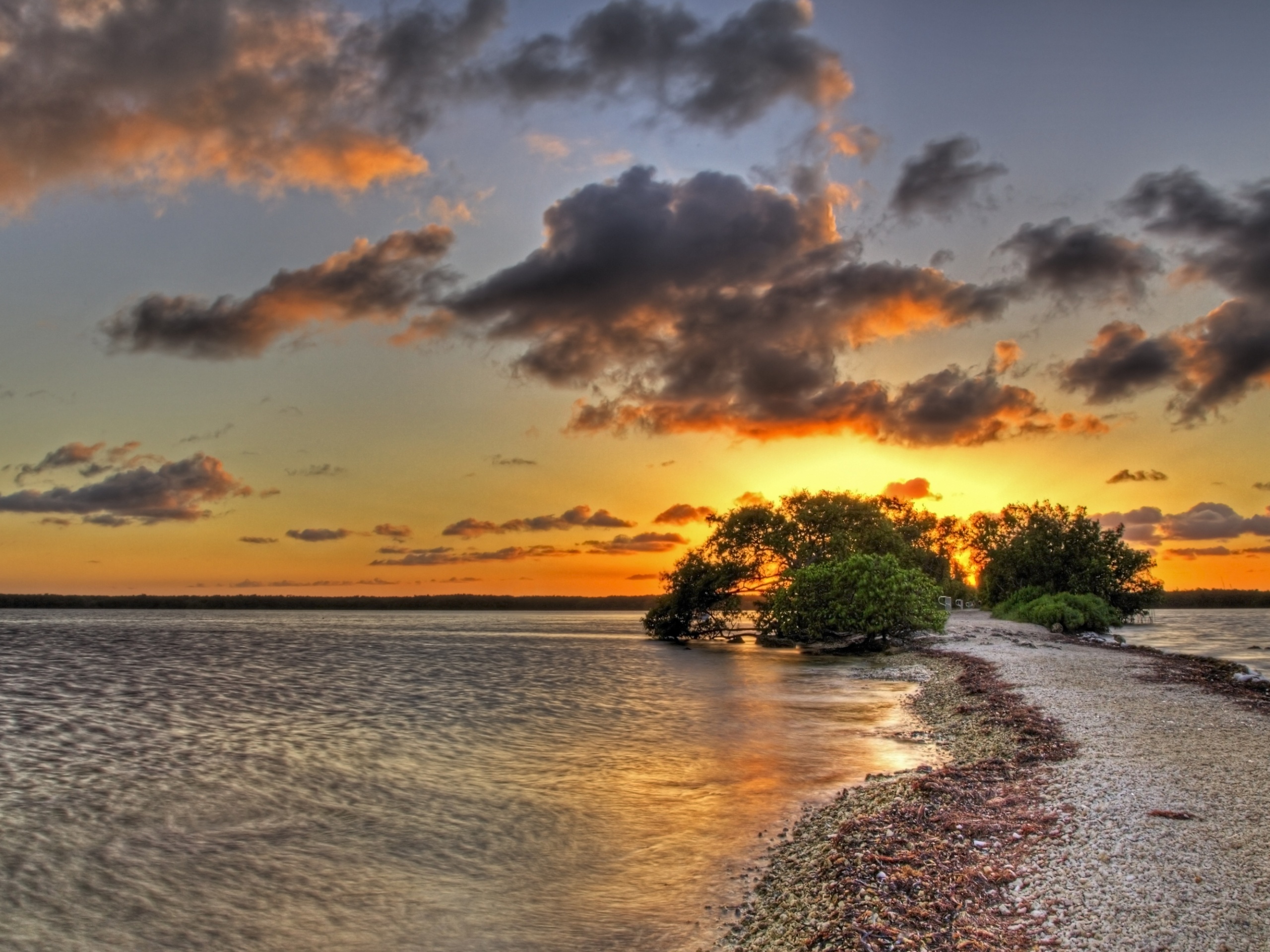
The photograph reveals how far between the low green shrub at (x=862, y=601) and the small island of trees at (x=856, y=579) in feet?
0.22

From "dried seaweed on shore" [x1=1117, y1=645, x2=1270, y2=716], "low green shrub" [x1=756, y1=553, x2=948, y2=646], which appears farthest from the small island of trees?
"dried seaweed on shore" [x1=1117, y1=645, x2=1270, y2=716]

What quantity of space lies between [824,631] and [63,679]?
130ft

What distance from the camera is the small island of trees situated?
4622 centimetres

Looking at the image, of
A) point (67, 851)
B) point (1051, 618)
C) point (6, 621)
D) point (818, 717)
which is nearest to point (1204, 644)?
point (1051, 618)

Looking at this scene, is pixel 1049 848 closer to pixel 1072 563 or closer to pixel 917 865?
pixel 917 865

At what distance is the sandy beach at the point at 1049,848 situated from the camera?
Result: 6.50 meters

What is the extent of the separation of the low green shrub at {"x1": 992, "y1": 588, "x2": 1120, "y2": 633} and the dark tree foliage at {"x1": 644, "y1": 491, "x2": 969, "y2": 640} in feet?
29.5

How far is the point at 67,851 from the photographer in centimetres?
1155

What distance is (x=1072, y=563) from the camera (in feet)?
213

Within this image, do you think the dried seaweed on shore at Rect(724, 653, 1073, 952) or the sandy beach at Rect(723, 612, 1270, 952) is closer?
the sandy beach at Rect(723, 612, 1270, 952)

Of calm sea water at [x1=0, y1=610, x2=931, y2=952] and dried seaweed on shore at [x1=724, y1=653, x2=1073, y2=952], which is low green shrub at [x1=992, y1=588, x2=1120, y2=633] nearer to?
calm sea water at [x1=0, y1=610, x2=931, y2=952]

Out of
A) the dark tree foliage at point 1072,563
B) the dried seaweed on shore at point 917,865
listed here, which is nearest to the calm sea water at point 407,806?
the dried seaweed on shore at point 917,865

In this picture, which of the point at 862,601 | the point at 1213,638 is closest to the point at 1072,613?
the point at 1213,638

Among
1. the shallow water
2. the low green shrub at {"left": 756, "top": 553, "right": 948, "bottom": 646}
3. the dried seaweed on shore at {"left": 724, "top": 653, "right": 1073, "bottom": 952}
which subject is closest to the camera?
the dried seaweed on shore at {"left": 724, "top": 653, "right": 1073, "bottom": 952}
